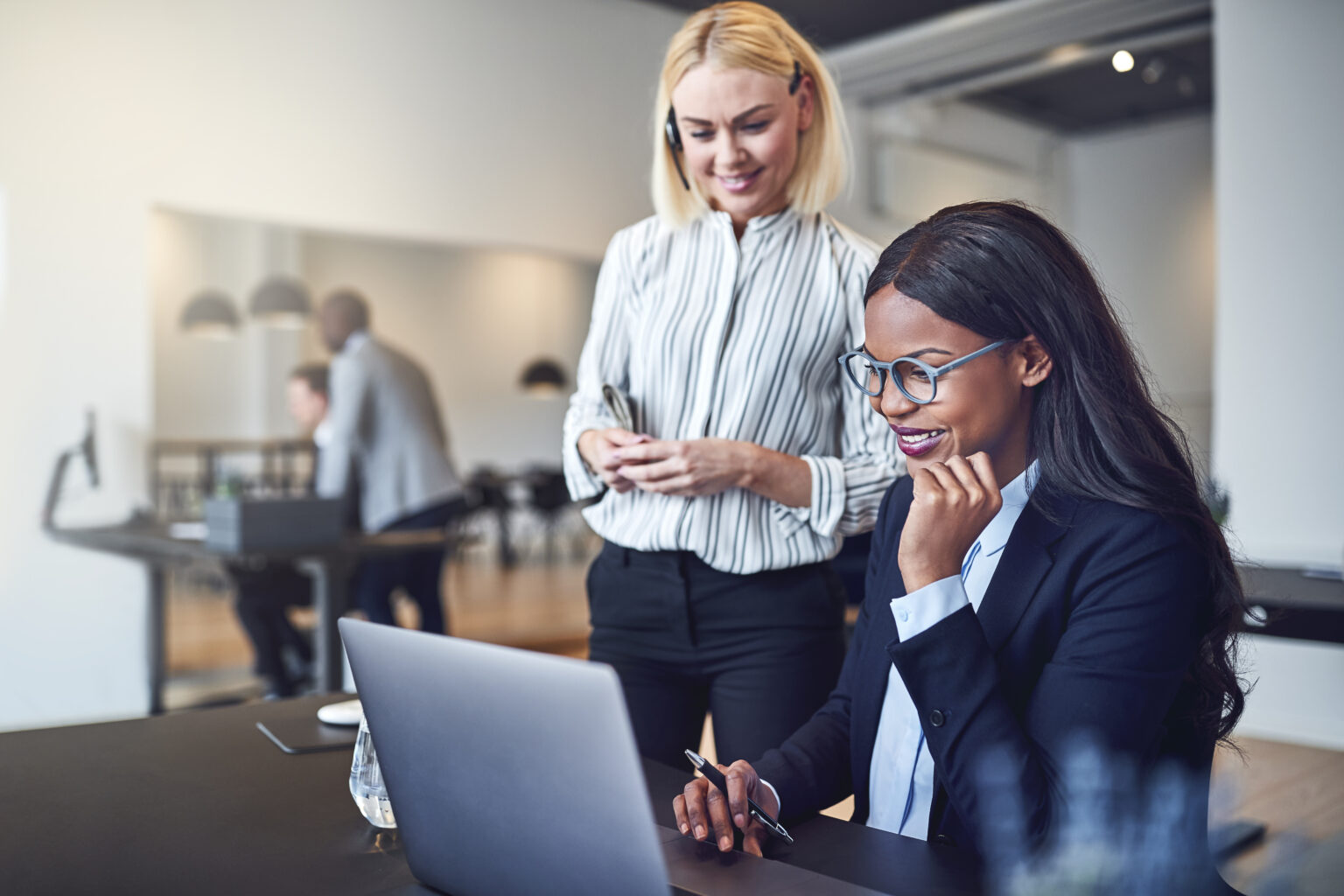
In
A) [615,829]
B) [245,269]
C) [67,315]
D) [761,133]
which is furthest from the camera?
[245,269]

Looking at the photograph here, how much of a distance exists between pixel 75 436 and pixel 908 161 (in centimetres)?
478

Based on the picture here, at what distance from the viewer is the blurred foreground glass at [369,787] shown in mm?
942

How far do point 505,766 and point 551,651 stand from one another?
14.2 feet

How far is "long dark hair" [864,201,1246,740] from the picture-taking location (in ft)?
3.32

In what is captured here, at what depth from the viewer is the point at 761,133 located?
1515 mm

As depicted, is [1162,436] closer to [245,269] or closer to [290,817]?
[290,817]

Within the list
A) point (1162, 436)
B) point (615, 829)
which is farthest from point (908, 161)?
point (615, 829)

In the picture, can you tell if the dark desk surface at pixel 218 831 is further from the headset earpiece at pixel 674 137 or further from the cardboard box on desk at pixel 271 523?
the cardboard box on desk at pixel 271 523

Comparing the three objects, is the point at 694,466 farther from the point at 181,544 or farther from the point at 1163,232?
the point at 1163,232

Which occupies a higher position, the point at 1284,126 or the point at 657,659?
the point at 1284,126

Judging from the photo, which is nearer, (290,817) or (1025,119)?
(290,817)

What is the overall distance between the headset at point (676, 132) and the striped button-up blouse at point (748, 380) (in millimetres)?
78

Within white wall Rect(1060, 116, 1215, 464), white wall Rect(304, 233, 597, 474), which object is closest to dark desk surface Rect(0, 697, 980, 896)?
white wall Rect(304, 233, 597, 474)

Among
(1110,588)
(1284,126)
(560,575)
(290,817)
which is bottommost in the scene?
(560,575)
